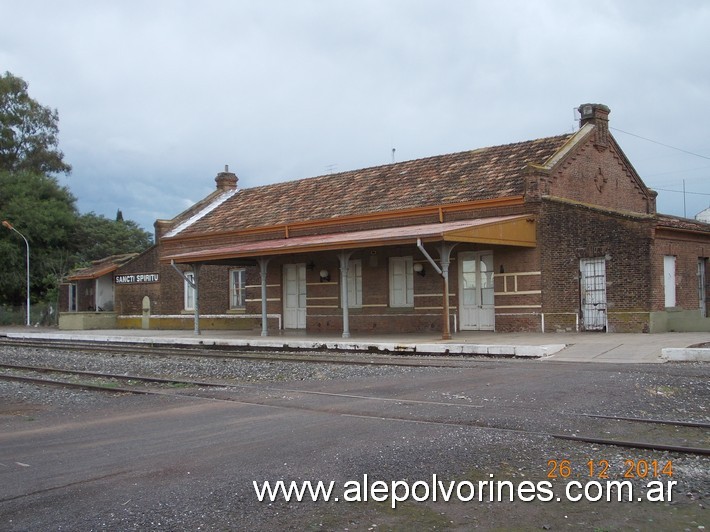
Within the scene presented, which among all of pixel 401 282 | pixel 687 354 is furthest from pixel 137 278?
pixel 687 354

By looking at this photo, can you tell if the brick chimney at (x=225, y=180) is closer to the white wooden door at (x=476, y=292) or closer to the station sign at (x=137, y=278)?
the station sign at (x=137, y=278)

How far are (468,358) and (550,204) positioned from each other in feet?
21.5

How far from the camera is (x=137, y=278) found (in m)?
34.6

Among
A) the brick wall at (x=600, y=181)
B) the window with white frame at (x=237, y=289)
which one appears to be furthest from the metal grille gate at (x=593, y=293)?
the window with white frame at (x=237, y=289)

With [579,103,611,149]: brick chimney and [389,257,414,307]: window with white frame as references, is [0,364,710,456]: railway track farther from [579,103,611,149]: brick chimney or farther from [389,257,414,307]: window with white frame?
[579,103,611,149]: brick chimney

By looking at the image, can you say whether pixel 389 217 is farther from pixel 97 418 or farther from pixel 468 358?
pixel 97 418

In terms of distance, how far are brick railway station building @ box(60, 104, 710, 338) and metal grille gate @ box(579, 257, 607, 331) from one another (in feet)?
0.13

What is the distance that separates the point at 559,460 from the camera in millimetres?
6457

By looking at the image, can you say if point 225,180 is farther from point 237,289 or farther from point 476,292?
point 476,292

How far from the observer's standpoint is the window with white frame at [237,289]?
99.7 feet

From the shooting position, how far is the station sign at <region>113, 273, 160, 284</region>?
33.8 m

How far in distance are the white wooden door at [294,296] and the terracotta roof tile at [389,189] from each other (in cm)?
185

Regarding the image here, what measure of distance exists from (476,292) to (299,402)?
13527 mm

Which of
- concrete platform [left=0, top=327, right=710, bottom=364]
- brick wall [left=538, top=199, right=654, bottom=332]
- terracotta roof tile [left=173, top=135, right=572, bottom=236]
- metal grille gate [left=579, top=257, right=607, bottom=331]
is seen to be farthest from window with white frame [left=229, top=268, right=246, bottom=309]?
metal grille gate [left=579, top=257, right=607, bottom=331]
